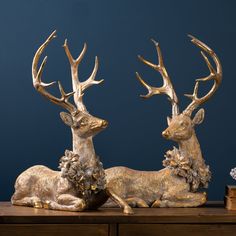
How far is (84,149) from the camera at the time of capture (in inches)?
121

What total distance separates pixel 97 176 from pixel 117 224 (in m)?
0.24

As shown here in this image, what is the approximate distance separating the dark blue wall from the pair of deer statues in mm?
770

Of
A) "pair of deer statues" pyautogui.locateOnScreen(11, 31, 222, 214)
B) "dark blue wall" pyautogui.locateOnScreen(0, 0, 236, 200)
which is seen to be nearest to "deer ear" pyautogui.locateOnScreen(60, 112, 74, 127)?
"pair of deer statues" pyautogui.locateOnScreen(11, 31, 222, 214)

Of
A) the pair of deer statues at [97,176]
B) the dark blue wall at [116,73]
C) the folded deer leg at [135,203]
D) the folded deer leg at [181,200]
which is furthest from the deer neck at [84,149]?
the dark blue wall at [116,73]

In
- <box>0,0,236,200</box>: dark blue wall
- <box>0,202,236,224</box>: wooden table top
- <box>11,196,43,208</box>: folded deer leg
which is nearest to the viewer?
<box>0,202,236,224</box>: wooden table top

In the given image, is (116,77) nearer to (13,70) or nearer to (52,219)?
(13,70)

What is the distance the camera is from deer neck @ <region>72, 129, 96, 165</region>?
3055 mm

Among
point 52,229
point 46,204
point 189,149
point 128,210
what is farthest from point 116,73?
point 52,229

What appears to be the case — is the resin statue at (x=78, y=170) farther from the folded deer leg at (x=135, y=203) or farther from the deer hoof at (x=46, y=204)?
the folded deer leg at (x=135, y=203)

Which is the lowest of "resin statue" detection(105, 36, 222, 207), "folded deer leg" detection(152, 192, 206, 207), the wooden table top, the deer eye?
the wooden table top

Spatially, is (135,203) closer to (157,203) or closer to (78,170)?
(157,203)

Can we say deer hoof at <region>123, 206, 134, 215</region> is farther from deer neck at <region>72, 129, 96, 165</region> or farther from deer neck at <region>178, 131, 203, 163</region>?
deer neck at <region>178, 131, 203, 163</region>

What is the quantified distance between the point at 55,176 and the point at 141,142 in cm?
101

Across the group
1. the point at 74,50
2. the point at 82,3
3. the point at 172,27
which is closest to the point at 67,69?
the point at 74,50
